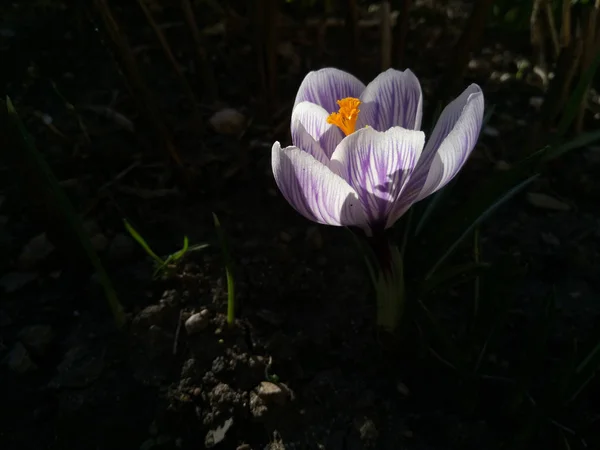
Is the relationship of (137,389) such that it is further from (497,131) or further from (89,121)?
(497,131)

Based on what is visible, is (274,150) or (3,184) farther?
(3,184)

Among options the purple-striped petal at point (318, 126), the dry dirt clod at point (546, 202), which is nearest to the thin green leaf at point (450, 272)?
the purple-striped petal at point (318, 126)

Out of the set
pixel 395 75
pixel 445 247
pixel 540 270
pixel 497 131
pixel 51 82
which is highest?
pixel 395 75

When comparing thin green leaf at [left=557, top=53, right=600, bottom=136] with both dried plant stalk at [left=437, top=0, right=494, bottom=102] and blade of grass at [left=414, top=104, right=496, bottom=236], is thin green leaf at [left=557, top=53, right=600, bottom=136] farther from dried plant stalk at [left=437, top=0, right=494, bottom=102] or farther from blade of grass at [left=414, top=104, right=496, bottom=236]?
blade of grass at [left=414, top=104, right=496, bottom=236]

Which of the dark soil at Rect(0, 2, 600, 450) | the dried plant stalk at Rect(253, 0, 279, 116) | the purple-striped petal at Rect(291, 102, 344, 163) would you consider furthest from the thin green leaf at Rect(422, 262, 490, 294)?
the dried plant stalk at Rect(253, 0, 279, 116)

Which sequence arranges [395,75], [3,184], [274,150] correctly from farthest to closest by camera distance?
1. [3,184]
2. [395,75]
3. [274,150]

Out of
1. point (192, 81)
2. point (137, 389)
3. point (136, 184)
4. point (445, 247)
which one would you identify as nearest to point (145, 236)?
point (136, 184)

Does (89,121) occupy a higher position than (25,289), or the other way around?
(89,121)
